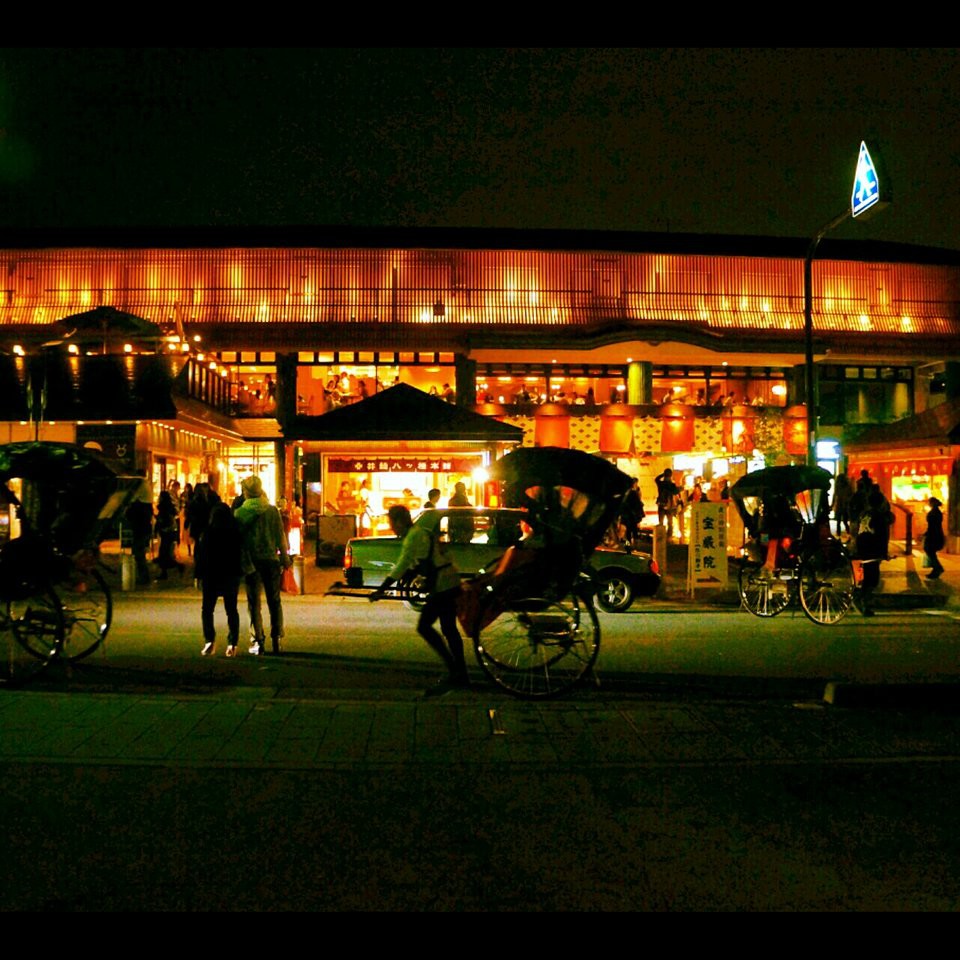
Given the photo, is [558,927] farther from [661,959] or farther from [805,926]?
[805,926]

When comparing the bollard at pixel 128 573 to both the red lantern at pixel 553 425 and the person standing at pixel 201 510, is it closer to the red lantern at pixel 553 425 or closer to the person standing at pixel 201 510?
the person standing at pixel 201 510

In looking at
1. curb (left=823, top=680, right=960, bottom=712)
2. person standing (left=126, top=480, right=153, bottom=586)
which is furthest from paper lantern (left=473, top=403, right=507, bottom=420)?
curb (left=823, top=680, right=960, bottom=712)

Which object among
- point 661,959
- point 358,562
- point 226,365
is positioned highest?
point 226,365

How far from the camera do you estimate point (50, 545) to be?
9.11m

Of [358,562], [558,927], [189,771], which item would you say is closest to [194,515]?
[358,562]

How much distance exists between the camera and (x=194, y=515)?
1113cm

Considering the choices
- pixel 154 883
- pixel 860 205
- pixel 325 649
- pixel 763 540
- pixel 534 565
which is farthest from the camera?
pixel 860 205

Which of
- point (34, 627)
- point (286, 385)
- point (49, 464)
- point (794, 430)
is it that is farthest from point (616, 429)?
point (34, 627)

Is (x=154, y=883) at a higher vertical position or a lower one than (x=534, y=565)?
lower

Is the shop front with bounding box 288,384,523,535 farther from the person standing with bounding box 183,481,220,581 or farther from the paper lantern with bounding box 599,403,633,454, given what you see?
the person standing with bounding box 183,481,220,581

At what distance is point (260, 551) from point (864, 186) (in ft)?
48.0

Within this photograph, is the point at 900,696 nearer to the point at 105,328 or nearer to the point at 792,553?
the point at 792,553

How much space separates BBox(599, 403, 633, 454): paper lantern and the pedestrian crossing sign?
9775 millimetres

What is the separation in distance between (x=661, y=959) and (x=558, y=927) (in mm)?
450
